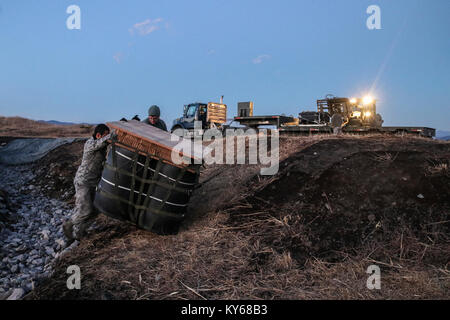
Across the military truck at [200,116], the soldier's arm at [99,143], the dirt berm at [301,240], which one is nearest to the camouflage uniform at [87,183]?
the soldier's arm at [99,143]

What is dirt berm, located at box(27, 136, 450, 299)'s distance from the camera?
349 centimetres

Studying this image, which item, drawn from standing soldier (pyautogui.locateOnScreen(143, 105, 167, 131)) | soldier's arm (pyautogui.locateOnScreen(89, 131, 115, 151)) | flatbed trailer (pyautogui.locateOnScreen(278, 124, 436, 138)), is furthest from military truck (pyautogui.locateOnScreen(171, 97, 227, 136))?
soldier's arm (pyautogui.locateOnScreen(89, 131, 115, 151))

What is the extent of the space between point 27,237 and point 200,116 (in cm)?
1396

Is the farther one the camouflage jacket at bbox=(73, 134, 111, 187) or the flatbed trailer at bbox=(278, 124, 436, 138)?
the flatbed trailer at bbox=(278, 124, 436, 138)

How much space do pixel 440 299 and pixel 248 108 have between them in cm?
1260

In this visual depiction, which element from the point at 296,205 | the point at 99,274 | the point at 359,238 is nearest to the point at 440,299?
the point at 359,238

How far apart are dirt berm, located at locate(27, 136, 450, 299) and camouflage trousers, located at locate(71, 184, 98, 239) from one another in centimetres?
37

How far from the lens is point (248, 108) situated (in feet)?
49.0

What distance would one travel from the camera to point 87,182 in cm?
523

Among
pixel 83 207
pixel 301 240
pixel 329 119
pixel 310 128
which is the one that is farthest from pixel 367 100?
pixel 83 207

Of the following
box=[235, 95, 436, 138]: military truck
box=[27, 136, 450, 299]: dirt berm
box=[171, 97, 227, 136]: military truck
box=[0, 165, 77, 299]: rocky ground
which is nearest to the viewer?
box=[27, 136, 450, 299]: dirt berm

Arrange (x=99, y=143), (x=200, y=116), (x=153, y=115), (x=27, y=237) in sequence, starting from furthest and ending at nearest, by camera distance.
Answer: (x=200, y=116) < (x=27, y=237) < (x=153, y=115) < (x=99, y=143)

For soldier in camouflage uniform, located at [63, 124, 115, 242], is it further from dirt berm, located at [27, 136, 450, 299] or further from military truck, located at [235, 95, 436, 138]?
military truck, located at [235, 95, 436, 138]

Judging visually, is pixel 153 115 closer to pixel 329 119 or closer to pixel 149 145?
pixel 149 145
